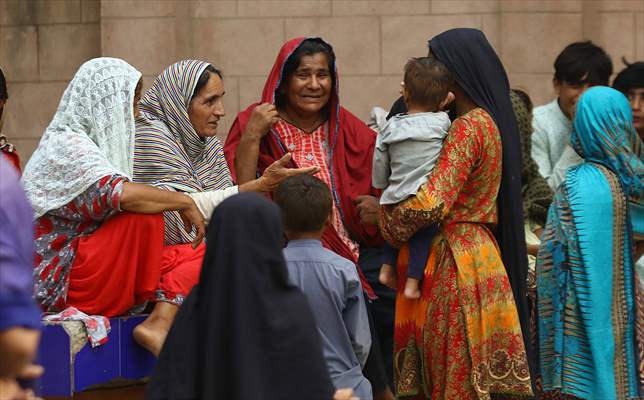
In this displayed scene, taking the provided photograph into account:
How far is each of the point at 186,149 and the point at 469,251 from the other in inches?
60.4

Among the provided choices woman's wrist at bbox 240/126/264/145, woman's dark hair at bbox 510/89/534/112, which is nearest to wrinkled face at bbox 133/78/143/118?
woman's wrist at bbox 240/126/264/145

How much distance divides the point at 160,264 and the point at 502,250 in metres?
1.47

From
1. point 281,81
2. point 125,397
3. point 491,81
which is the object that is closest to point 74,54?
point 281,81

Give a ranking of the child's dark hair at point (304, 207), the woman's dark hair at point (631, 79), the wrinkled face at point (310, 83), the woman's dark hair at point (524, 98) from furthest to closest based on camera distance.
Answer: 1. the woman's dark hair at point (524, 98)
2. the woman's dark hair at point (631, 79)
3. the wrinkled face at point (310, 83)
4. the child's dark hair at point (304, 207)

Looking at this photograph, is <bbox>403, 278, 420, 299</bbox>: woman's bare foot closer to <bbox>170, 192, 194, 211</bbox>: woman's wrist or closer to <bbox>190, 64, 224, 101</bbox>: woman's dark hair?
<bbox>170, 192, 194, 211</bbox>: woman's wrist

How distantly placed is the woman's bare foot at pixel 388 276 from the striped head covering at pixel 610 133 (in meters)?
1.15

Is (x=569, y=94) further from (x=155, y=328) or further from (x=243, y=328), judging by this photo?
(x=243, y=328)

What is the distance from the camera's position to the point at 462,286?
4.98m

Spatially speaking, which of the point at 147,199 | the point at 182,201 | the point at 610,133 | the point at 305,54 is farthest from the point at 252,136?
the point at 610,133

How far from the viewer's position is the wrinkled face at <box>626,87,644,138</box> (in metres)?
6.59

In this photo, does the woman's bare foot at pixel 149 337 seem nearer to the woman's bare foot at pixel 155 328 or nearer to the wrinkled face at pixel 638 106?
the woman's bare foot at pixel 155 328

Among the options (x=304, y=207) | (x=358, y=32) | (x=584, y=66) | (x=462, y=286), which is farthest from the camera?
(x=358, y=32)

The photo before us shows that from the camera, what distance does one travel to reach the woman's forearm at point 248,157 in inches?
228

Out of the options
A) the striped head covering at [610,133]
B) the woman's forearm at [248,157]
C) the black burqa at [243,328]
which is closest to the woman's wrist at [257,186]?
the woman's forearm at [248,157]
